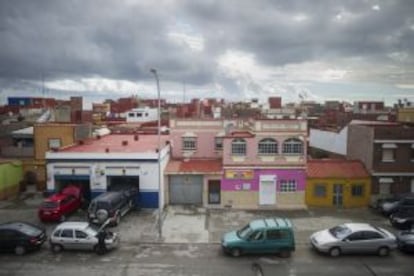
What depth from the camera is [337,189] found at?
3053 centimetres

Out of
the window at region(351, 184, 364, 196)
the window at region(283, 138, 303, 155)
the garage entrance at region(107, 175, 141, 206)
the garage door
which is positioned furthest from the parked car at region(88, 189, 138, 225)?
the window at region(351, 184, 364, 196)

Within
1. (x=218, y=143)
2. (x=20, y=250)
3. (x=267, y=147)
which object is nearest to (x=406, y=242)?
(x=267, y=147)

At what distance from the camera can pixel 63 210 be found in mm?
26547

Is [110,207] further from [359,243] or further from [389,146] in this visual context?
[389,146]

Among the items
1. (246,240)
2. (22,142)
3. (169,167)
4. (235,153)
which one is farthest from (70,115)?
(246,240)

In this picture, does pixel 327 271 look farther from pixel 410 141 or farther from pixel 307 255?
pixel 410 141

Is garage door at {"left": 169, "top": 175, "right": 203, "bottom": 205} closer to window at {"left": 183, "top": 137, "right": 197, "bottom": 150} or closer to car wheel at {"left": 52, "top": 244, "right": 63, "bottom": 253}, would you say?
window at {"left": 183, "top": 137, "right": 197, "bottom": 150}

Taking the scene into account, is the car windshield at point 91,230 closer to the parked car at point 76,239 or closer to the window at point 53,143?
the parked car at point 76,239

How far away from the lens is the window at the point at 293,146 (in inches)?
1192

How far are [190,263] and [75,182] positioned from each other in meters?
15.0

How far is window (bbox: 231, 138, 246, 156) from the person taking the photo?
3042 cm

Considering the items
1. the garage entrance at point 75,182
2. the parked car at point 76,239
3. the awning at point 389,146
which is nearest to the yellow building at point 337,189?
the awning at point 389,146

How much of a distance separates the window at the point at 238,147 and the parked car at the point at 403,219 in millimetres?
11778

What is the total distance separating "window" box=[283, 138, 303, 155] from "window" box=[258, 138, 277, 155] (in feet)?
2.92
